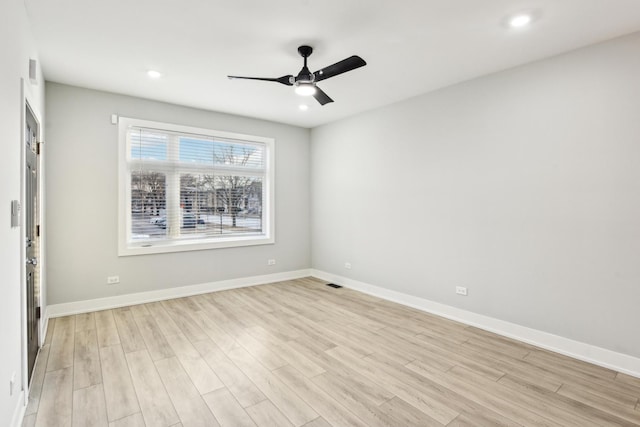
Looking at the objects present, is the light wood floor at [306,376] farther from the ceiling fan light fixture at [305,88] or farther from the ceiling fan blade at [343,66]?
the ceiling fan blade at [343,66]

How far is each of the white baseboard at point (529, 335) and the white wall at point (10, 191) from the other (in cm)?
396

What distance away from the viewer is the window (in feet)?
14.6

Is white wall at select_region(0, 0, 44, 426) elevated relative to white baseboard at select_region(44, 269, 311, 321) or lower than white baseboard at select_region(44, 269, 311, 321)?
elevated

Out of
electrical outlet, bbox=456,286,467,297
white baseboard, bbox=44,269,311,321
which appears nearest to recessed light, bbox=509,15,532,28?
electrical outlet, bbox=456,286,467,297

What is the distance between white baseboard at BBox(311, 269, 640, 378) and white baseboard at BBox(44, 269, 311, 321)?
193 cm

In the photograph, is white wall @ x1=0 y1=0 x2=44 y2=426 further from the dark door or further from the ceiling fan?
the ceiling fan

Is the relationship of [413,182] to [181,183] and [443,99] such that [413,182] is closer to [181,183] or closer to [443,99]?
[443,99]

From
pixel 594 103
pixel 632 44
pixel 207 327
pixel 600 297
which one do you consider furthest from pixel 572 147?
pixel 207 327

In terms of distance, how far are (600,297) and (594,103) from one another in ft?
5.74

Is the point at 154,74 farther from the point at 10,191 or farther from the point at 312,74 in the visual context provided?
the point at 10,191

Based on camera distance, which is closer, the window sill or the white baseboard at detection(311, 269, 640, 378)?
the white baseboard at detection(311, 269, 640, 378)

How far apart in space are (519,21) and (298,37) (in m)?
1.81

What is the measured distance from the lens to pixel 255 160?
A: 5.64 m

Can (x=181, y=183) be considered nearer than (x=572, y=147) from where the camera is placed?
No
